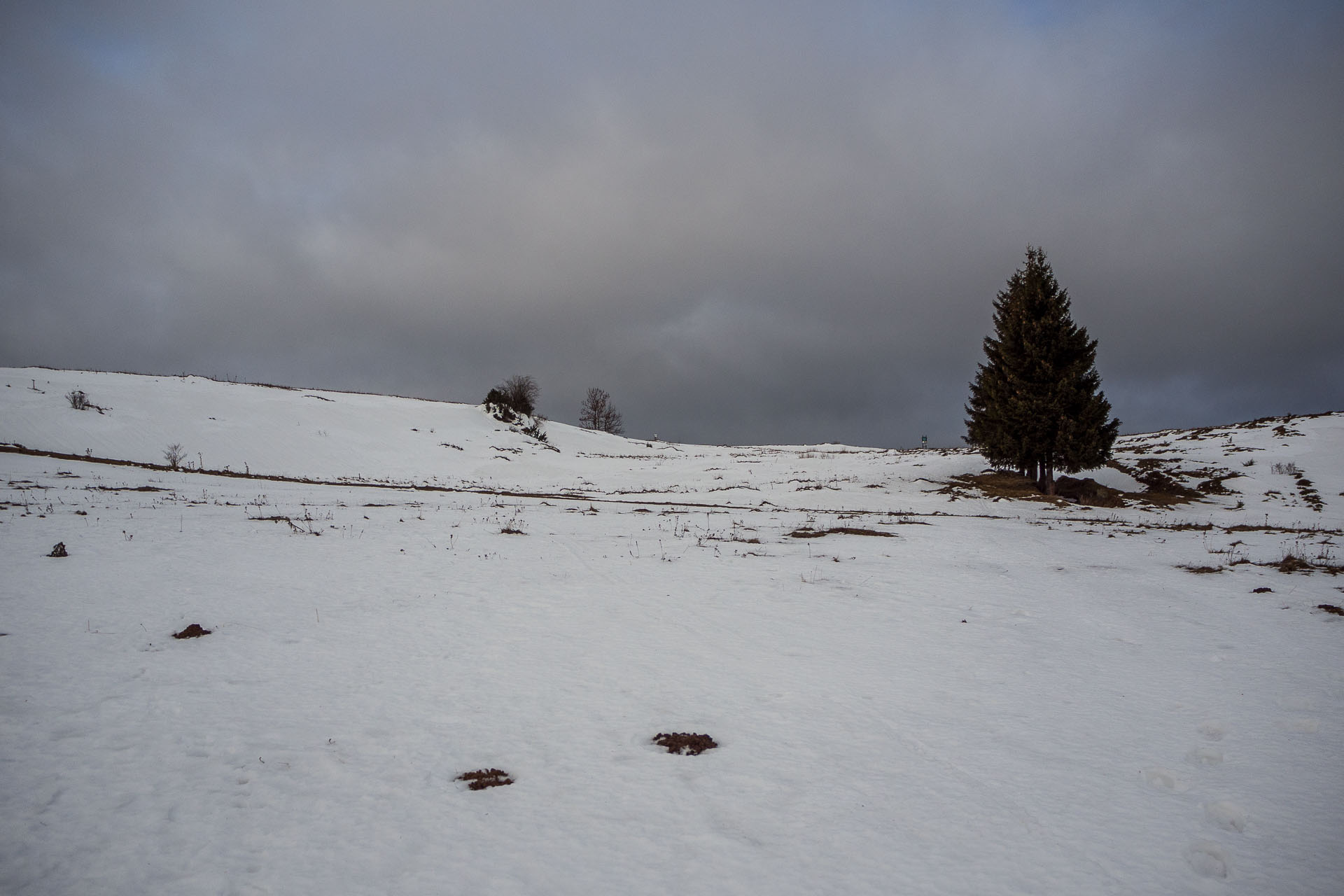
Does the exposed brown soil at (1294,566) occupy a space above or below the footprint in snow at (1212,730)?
above

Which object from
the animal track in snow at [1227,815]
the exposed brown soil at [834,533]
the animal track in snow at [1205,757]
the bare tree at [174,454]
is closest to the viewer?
the animal track in snow at [1227,815]

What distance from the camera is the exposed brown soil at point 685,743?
13.4ft

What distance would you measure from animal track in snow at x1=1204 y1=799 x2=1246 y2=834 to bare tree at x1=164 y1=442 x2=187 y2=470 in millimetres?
30512

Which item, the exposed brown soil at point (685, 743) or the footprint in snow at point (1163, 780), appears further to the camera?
the exposed brown soil at point (685, 743)

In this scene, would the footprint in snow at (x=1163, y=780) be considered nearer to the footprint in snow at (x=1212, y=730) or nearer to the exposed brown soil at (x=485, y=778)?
the footprint in snow at (x=1212, y=730)

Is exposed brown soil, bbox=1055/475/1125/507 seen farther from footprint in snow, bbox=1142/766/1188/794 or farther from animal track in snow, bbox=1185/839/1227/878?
animal track in snow, bbox=1185/839/1227/878

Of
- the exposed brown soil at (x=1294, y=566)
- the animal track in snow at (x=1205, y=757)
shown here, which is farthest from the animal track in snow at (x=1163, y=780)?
the exposed brown soil at (x=1294, y=566)

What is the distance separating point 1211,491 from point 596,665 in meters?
28.1

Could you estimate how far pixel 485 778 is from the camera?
364 cm

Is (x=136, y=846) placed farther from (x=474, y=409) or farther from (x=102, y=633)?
(x=474, y=409)

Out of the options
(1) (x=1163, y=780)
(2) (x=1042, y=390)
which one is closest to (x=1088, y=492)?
(2) (x=1042, y=390)

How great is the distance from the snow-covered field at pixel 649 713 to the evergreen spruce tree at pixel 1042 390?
967cm

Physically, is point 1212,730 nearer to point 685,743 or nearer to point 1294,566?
point 685,743

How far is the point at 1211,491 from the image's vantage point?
912 inches
